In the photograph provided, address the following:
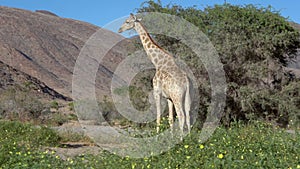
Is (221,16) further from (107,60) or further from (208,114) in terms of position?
(107,60)

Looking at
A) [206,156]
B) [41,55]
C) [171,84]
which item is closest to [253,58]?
[171,84]

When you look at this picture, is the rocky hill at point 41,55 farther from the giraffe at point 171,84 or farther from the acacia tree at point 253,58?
the giraffe at point 171,84

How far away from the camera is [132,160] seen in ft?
25.0

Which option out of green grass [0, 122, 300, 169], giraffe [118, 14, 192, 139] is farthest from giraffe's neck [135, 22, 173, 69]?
green grass [0, 122, 300, 169]

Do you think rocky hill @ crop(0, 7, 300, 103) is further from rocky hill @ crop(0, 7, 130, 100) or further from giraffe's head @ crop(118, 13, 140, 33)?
giraffe's head @ crop(118, 13, 140, 33)

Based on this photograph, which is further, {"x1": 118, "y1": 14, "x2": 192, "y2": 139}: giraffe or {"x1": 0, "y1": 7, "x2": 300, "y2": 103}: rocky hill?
{"x1": 0, "y1": 7, "x2": 300, "y2": 103}: rocky hill

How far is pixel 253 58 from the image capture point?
57.4 ft

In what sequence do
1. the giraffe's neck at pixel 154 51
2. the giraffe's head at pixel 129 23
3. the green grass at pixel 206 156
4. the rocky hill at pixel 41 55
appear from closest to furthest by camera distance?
the green grass at pixel 206 156 < the giraffe's neck at pixel 154 51 < the giraffe's head at pixel 129 23 < the rocky hill at pixel 41 55

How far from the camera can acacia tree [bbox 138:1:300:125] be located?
16391mm

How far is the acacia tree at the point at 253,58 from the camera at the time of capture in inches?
645

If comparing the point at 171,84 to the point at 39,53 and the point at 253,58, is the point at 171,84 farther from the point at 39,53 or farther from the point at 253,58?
the point at 39,53

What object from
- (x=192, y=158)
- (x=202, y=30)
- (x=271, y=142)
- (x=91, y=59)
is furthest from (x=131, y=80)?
(x=91, y=59)

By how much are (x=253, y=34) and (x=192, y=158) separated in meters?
11.5

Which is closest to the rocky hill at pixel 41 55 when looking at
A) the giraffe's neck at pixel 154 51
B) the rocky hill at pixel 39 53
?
the rocky hill at pixel 39 53
